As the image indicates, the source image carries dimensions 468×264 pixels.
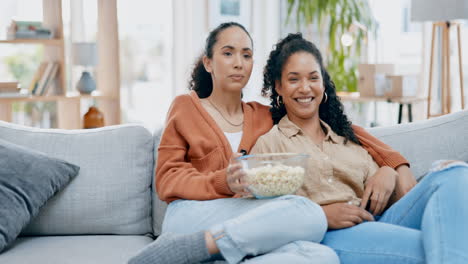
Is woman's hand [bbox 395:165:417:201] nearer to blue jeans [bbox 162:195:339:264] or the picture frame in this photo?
blue jeans [bbox 162:195:339:264]

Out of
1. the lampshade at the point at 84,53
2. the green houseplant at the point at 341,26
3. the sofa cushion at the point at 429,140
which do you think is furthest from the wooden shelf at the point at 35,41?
the sofa cushion at the point at 429,140

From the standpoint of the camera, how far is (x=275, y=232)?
1.58 m

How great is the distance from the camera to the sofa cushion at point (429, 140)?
2.14 metres

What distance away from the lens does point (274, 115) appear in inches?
85.3

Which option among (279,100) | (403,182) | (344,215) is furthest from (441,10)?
(344,215)

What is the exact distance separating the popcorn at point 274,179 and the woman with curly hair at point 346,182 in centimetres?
15

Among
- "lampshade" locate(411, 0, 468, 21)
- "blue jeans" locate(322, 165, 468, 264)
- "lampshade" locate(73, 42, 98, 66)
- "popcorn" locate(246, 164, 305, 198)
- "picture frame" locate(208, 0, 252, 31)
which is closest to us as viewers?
"blue jeans" locate(322, 165, 468, 264)

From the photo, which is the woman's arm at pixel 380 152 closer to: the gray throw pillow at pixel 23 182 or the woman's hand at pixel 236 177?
the woman's hand at pixel 236 177

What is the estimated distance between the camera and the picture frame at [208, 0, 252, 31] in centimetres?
526

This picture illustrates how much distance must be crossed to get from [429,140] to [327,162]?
457mm

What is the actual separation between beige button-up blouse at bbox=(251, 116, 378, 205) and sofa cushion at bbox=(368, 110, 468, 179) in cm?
19

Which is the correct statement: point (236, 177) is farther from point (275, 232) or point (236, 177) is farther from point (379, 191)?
point (379, 191)

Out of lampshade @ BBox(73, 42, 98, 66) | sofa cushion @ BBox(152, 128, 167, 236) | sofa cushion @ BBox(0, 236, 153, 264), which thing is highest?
lampshade @ BBox(73, 42, 98, 66)

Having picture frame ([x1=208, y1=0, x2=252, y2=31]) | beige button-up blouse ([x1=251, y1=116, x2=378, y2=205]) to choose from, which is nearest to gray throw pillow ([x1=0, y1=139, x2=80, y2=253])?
beige button-up blouse ([x1=251, y1=116, x2=378, y2=205])
